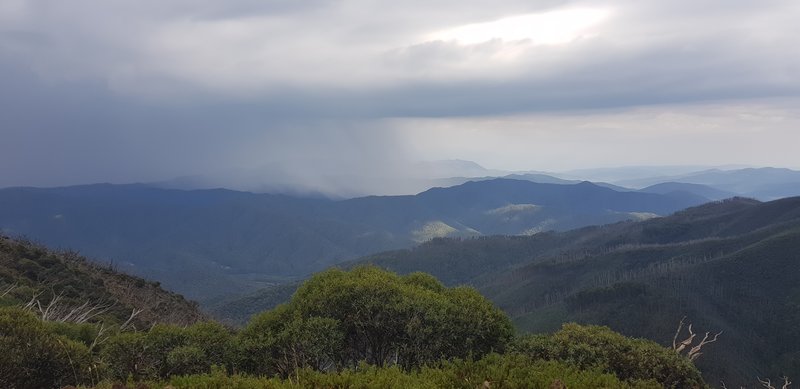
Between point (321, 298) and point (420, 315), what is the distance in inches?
112

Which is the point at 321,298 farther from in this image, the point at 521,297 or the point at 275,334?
the point at 521,297

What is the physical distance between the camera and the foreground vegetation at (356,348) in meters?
11.1

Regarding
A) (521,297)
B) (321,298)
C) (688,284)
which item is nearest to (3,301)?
(321,298)

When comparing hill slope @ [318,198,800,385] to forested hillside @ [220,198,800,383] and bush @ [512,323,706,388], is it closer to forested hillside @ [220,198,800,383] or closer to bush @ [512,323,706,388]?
forested hillside @ [220,198,800,383]

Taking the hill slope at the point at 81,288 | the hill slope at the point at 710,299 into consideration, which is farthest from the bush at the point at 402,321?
the hill slope at the point at 710,299

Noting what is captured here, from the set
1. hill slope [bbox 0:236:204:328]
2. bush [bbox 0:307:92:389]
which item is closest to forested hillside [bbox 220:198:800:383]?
hill slope [bbox 0:236:204:328]

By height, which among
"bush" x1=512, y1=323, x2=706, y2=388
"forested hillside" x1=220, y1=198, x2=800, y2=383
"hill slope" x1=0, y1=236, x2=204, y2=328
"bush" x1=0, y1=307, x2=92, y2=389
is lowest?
"forested hillside" x1=220, y1=198, x2=800, y2=383

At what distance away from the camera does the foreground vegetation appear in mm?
11070

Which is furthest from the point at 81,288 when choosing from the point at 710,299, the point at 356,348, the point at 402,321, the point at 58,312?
the point at 710,299

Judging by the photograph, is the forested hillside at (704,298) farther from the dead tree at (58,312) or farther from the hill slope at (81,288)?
the dead tree at (58,312)

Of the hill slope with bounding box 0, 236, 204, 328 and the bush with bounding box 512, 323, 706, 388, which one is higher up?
the bush with bounding box 512, 323, 706, 388

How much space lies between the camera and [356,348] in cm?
1495

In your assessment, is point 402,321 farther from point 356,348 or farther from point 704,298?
point 704,298

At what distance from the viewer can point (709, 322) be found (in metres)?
119
